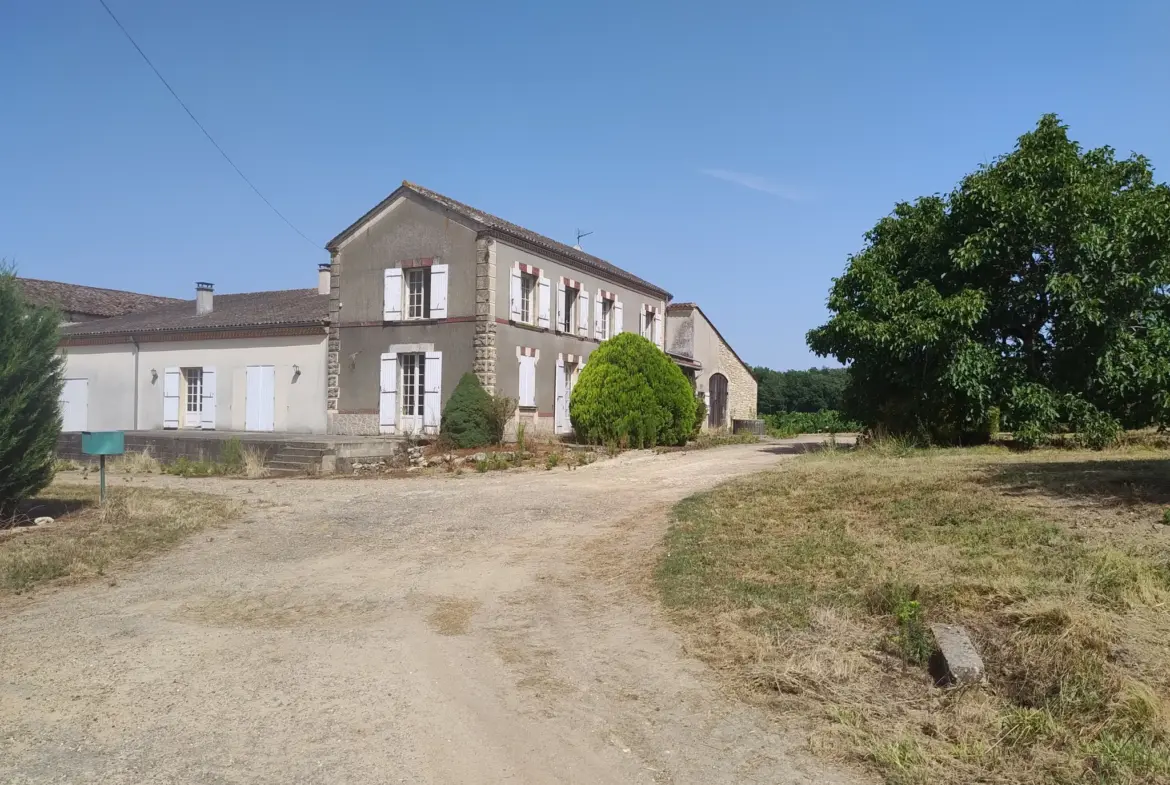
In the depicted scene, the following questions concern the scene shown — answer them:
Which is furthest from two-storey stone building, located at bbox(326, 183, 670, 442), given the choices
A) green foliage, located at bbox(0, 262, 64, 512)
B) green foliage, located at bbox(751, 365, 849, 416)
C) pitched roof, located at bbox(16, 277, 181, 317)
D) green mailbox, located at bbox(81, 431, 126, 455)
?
green foliage, located at bbox(751, 365, 849, 416)

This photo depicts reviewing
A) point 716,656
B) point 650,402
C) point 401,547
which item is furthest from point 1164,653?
point 650,402

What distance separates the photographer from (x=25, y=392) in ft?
30.6

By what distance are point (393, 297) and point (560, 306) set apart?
13.6 ft

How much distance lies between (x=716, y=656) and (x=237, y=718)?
2.54 metres

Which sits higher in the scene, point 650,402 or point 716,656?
point 650,402

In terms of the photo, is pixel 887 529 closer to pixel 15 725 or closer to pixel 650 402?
pixel 15 725

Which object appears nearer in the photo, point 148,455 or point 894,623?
point 894,623

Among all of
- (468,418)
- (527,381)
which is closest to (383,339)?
(527,381)

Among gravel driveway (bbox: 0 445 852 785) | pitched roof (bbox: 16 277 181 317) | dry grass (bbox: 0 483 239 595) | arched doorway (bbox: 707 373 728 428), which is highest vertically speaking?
pitched roof (bbox: 16 277 181 317)

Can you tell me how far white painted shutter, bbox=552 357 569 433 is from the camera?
2114 centimetres

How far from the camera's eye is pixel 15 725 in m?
4.02

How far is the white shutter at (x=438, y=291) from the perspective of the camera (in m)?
19.4

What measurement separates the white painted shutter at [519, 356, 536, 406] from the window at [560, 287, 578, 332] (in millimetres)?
1942

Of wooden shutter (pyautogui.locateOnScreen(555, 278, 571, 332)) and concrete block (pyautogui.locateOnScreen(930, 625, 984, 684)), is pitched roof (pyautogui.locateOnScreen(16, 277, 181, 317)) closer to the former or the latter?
wooden shutter (pyautogui.locateOnScreen(555, 278, 571, 332))
